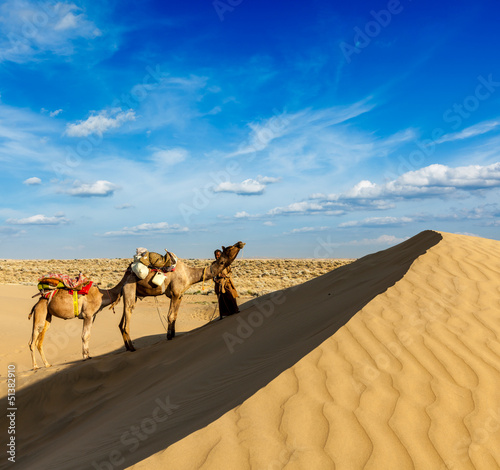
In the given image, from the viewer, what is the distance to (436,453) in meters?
2.67

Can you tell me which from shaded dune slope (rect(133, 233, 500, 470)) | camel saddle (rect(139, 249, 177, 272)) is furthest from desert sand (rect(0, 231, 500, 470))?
camel saddle (rect(139, 249, 177, 272))

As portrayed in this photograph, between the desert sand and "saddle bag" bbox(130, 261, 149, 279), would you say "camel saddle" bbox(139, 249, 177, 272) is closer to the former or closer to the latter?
"saddle bag" bbox(130, 261, 149, 279)

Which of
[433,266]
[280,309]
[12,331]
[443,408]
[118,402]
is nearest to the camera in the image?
[443,408]

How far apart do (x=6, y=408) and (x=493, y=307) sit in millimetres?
8420

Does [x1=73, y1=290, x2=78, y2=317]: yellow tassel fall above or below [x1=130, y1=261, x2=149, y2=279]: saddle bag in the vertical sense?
below

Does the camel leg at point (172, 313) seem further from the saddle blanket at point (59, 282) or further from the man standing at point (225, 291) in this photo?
the saddle blanket at point (59, 282)

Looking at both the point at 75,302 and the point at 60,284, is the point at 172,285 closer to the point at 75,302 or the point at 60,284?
the point at 75,302

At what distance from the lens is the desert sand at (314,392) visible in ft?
8.91

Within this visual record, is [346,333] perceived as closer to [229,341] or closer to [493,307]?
[493,307]

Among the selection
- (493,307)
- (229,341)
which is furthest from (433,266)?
(229,341)

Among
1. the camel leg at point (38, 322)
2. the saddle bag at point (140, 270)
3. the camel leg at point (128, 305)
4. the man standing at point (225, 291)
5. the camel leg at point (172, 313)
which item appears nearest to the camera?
the saddle bag at point (140, 270)

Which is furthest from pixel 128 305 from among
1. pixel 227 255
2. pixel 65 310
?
pixel 227 255

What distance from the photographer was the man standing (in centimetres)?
973

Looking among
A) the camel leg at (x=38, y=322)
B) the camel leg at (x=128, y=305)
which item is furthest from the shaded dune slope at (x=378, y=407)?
the camel leg at (x=38, y=322)
